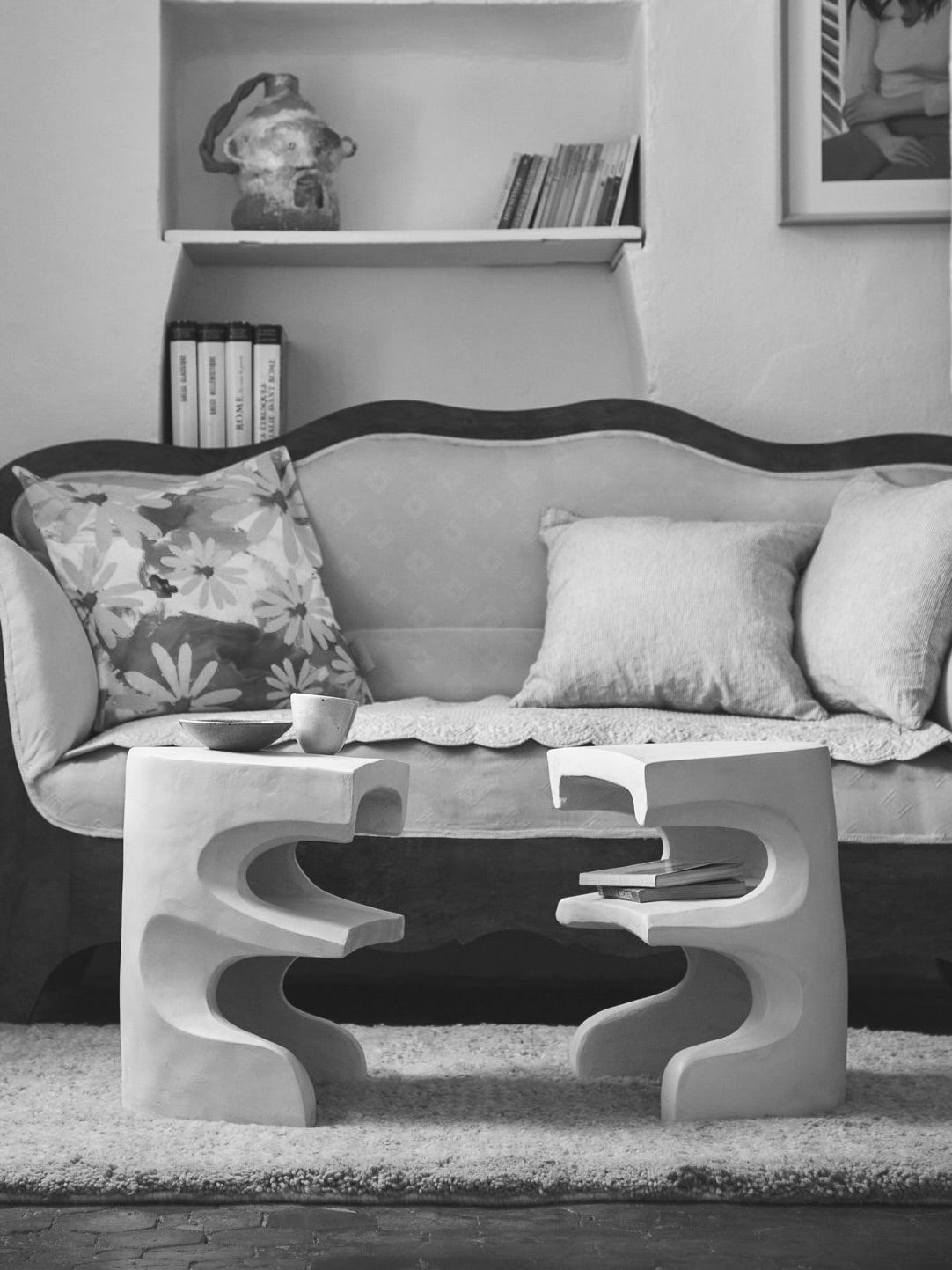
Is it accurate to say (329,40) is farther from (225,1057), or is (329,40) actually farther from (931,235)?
(225,1057)

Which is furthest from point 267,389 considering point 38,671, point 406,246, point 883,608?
point 883,608

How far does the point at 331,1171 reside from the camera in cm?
135

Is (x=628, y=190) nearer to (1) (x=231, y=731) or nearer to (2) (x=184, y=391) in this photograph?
(2) (x=184, y=391)

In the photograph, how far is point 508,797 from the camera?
1.99 meters

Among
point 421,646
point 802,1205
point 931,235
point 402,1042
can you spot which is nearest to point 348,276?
point 421,646

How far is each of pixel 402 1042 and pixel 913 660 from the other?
3.15ft

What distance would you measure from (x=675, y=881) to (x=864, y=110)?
201 cm

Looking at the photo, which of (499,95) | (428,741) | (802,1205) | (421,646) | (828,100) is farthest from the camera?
(499,95)

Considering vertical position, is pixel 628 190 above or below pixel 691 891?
above

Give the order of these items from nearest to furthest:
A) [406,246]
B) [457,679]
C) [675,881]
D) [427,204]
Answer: [675,881] → [457,679] → [406,246] → [427,204]

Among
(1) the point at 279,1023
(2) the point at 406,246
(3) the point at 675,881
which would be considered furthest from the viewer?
(2) the point at 406,246

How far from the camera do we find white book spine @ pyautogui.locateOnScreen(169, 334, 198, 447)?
2.85 meters

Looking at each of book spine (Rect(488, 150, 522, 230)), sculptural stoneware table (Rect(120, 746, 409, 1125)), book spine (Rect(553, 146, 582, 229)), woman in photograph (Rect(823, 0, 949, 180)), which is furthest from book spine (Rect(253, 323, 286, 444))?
sculptural stoneware table (Rect(120, 746, 409, 1125))

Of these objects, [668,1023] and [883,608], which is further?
[883,608]
